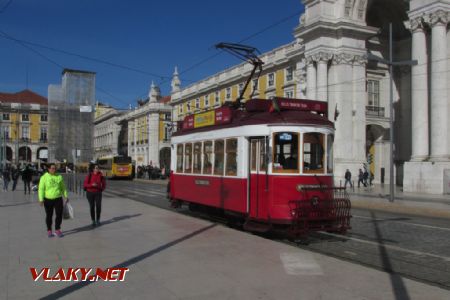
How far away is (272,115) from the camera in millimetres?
11531

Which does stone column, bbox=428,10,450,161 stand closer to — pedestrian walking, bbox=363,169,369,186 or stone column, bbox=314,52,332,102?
pedestrian walking, bbox=363,169,369,186

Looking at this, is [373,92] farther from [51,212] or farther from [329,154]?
[51,212]

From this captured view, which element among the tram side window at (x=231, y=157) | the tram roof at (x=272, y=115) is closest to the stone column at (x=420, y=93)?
the tram roof at (x=272, y=115)

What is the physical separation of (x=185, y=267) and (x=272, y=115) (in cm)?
Answer: 483

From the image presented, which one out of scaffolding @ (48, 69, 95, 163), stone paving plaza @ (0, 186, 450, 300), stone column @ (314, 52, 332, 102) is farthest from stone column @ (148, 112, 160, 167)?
stone paving plaza @ (0, 186, 450, 300)

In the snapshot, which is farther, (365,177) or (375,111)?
(375,111)

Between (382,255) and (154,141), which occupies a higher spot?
(154,141)

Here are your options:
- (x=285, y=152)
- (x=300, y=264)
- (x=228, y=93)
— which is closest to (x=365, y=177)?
(x=285, y=152)

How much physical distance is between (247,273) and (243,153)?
16.2 ft

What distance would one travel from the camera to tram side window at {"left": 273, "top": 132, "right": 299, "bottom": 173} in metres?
11.2

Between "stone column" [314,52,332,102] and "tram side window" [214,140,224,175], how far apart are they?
25.2m

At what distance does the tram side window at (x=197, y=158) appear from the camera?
48.6 feet

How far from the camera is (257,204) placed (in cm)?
1165

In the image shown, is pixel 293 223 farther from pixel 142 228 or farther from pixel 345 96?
pixel 345 96
